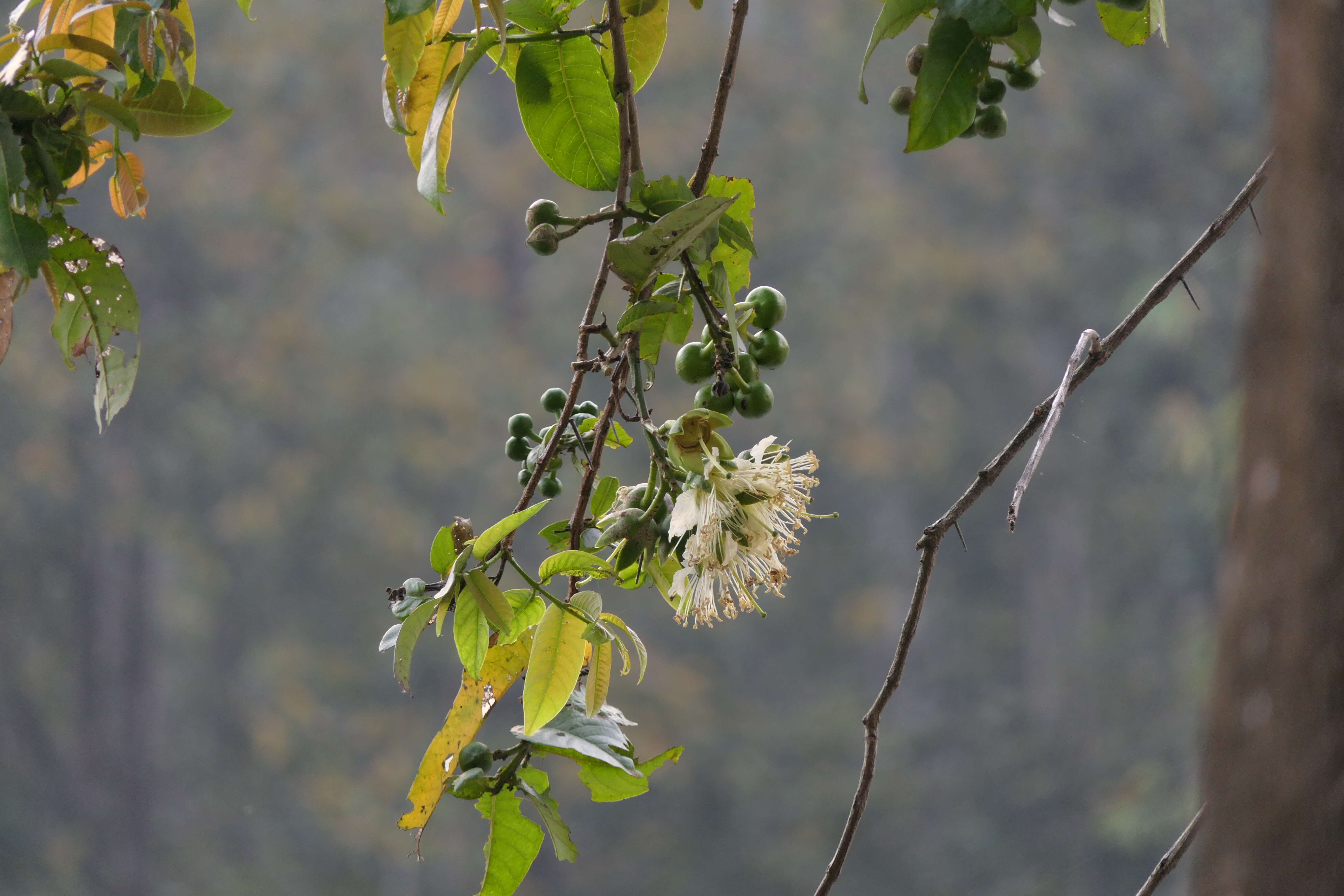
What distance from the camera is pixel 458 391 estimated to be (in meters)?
6.65

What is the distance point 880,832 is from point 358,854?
2871 millimetres

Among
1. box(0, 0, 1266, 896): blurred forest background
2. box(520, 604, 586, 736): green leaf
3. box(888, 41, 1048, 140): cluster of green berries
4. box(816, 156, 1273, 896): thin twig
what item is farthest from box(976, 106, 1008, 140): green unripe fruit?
box(0, 0, 1266, 896): blurred forest background

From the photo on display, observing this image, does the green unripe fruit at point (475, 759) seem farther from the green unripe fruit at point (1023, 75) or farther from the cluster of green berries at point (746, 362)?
the green unripe fruit at point (1023, 75)

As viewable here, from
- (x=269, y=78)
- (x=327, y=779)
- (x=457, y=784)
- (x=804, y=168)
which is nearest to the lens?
(x=457, y=784)

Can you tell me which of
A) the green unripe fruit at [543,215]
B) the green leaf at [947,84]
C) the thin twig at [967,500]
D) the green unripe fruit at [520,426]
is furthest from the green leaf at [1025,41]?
the green unripe fruit at [520,426]

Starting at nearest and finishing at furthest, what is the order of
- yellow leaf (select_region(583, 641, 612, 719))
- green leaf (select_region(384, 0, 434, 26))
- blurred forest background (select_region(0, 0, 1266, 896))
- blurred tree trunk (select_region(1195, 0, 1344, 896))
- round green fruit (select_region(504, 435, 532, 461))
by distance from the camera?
blurred tree trunk (select_region(1195, 0, 1344, 896)), green leaf (select_region(384, 0, 434, 26)), yellow leaf (select_region(583, 641, 612, 719)), round green fruit (select_region(504, 435, 532, 461)), blurred forest background (select_region(0, 0, 1266, 896))

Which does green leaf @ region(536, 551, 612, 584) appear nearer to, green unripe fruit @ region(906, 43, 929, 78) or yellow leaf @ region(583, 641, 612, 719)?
yellow leaf @ region(583, 641, 612, 719)

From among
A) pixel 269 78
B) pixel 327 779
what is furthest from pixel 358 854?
pixel 269 78

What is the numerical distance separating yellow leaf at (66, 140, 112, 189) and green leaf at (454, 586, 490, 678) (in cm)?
27

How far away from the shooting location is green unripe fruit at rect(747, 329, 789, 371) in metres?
0.59

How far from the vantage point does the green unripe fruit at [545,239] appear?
53 cm

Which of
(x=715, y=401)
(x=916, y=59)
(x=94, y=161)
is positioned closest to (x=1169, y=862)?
(x=715, y=401)

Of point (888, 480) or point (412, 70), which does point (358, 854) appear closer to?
point (888, 480)

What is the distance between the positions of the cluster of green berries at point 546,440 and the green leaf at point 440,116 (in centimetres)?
11
